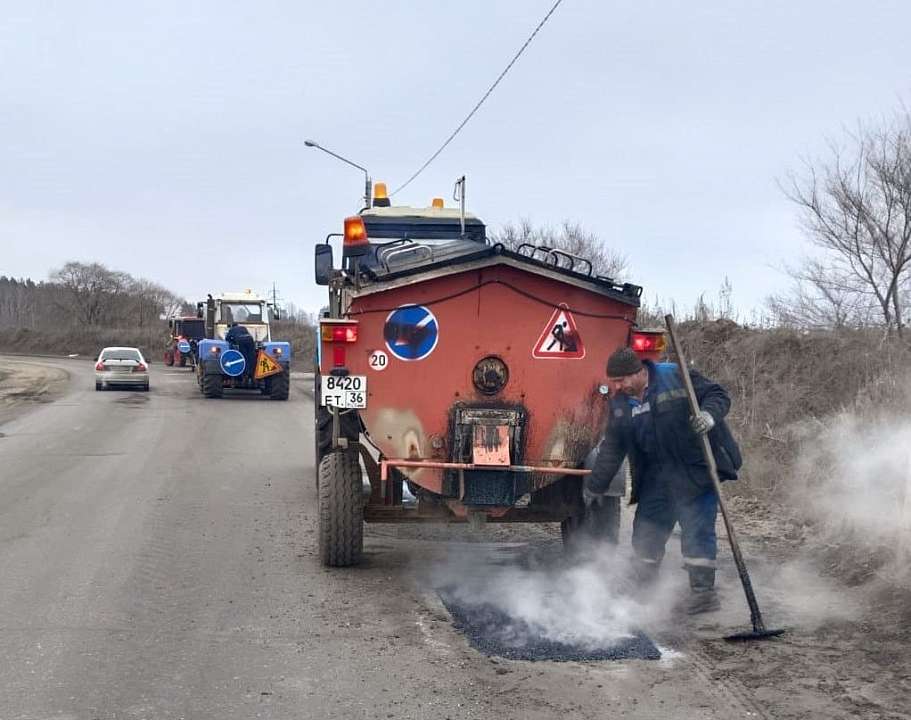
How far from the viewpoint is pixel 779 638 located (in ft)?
16.1

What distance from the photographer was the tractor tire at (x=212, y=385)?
77.2 ft

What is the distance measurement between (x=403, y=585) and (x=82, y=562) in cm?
236

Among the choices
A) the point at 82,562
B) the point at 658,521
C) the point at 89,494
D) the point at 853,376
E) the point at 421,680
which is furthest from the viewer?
the point at 853,376

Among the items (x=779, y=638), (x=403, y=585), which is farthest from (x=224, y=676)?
(x=779, y=638)

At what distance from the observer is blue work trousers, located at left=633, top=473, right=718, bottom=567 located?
5617mm

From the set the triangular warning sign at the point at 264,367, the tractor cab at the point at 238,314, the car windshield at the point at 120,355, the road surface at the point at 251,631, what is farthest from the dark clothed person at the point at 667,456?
the car windshield at the point at 120,355

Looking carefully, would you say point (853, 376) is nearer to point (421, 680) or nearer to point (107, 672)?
point (421, 680)

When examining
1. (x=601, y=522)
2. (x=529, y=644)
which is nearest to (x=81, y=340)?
(x=601, y=522)

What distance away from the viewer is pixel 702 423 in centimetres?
540

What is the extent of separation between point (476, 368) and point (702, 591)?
6.34 ft

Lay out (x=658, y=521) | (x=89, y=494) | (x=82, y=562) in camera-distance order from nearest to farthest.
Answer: (x=658, y=521) → (x=82, y=562) → (x=89, y=494)

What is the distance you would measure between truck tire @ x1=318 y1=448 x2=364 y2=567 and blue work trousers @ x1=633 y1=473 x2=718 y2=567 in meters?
1.86

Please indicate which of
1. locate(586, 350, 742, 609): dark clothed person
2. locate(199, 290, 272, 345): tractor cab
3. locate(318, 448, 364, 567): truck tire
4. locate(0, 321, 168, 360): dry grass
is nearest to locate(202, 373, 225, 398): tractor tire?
locate(199, 290, 272, 345): tractor cab

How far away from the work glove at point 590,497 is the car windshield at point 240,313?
2179cm
